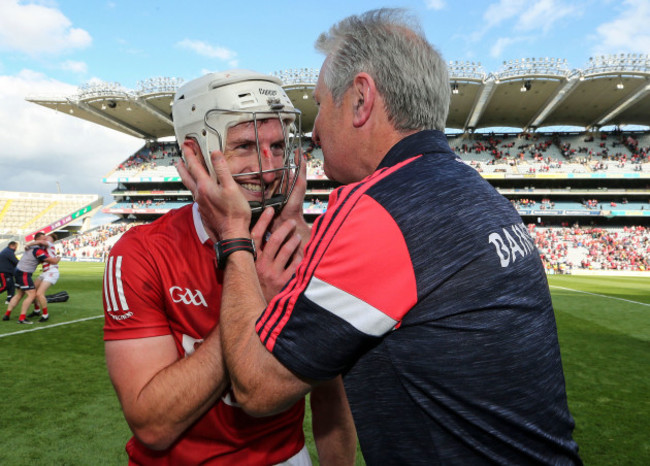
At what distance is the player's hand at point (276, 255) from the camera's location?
161 cm

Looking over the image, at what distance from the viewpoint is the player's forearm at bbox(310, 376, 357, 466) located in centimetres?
219

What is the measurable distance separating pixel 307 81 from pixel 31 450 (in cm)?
3818

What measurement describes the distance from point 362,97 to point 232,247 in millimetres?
756

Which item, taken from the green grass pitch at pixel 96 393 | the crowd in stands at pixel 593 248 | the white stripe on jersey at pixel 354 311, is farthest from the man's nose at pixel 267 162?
the crowd in stands at pixel 593 248

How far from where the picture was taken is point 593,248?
121 feet

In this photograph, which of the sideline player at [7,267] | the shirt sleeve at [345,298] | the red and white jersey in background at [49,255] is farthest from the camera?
the sideline player at [7,267]

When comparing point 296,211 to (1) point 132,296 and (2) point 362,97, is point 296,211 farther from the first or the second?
(1) point 132,296

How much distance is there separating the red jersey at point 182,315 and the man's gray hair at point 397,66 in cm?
93

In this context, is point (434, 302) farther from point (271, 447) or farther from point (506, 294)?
point (271, 447)

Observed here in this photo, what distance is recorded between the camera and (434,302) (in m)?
1.22

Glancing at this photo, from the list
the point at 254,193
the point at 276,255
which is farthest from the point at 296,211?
the point at 276,255

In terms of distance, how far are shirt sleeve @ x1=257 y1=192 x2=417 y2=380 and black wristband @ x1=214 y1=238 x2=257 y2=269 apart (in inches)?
14.2

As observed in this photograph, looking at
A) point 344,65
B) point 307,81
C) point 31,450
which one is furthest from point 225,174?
point 307,81

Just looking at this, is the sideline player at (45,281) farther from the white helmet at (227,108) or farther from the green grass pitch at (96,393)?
the white helmet at (227,108)
